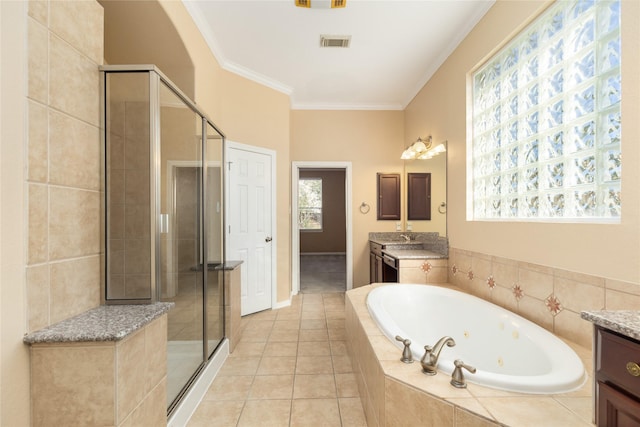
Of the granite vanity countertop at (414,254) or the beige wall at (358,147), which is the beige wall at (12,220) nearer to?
the granite vanity countertop at (414,254)

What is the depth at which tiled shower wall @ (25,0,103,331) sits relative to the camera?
861mm

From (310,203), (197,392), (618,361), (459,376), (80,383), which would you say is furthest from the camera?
(310,203)

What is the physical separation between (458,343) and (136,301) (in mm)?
2032

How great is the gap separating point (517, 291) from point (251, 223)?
2.60 meters

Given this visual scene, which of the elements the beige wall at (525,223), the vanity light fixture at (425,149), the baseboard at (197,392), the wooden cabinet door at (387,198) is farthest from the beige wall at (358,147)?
the baseboard at (197,392)

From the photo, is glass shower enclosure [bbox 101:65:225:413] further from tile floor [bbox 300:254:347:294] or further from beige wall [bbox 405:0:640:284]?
tile floor [bbox 300:254:347:294]

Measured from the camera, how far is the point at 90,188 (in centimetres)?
107

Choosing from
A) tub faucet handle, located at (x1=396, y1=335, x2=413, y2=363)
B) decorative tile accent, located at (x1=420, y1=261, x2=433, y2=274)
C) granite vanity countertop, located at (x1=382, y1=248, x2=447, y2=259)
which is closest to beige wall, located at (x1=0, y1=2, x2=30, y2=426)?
tub faucet handle, located at (x1=396, y1=335, x2=413, y2=363)

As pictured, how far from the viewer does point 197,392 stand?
1.67 metres

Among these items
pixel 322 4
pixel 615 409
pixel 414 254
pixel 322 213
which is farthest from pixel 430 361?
pixel 322 213

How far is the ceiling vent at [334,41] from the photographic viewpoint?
8.20 ft

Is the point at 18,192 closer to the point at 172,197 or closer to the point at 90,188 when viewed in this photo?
the point at 90,188

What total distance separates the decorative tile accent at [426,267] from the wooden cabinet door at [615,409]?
197cm

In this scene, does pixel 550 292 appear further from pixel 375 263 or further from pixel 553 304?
pixel 375 263
